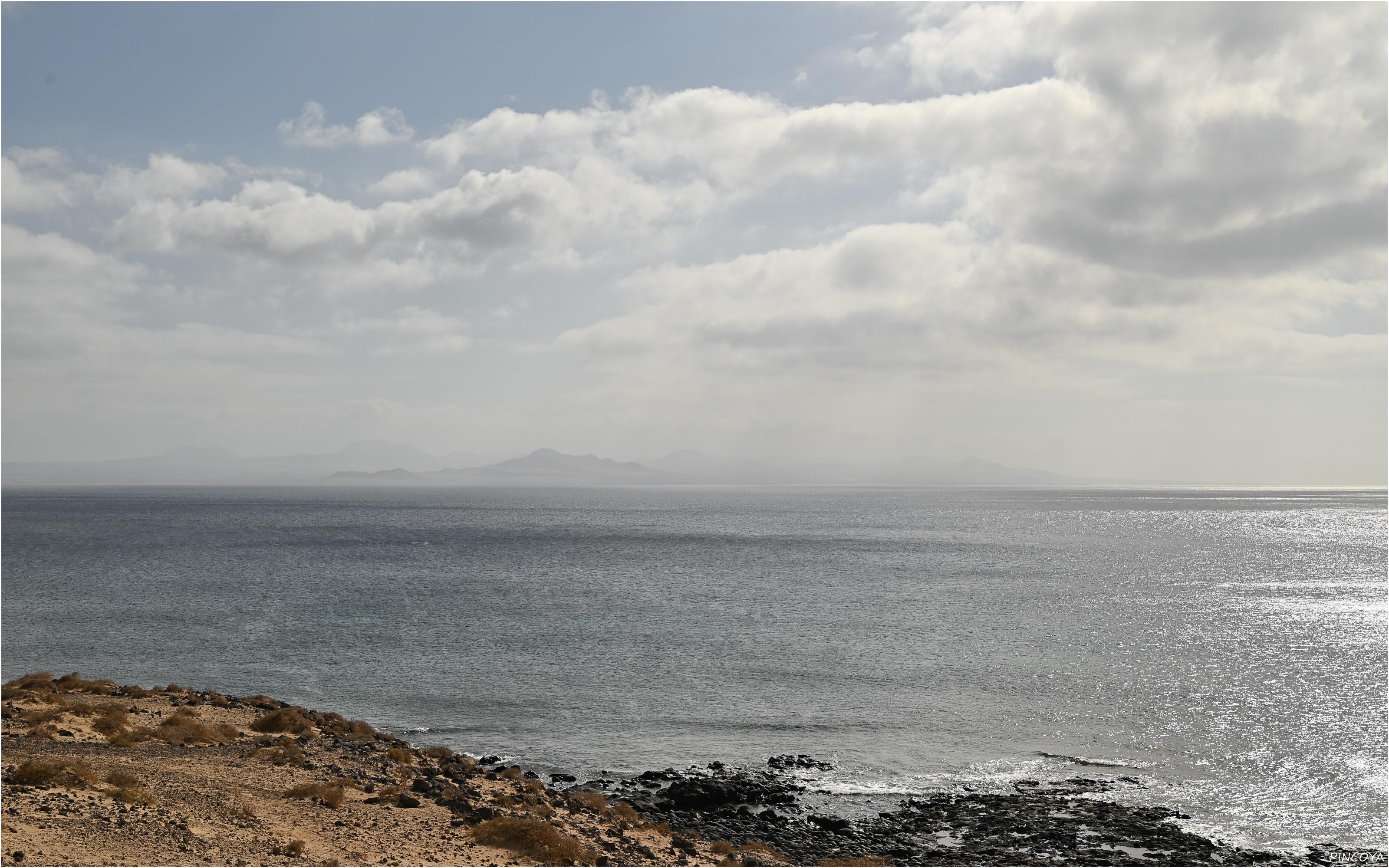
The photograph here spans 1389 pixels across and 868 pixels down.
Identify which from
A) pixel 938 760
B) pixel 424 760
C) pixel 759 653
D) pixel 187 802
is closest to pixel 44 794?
pixel 187 802

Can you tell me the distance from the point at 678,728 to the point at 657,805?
31.4 feet

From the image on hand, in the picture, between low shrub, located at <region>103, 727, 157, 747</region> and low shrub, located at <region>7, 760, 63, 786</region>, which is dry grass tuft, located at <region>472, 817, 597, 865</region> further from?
low shrub, located at <region>103, 727, 157, 747</region>

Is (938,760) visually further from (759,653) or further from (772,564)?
(772,564)

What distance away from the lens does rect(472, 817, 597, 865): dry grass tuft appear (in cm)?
1994

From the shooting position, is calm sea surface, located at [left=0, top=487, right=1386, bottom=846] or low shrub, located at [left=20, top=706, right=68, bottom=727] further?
calm sea surface, located at [left=0, top=487, right=1386, bottom=846]

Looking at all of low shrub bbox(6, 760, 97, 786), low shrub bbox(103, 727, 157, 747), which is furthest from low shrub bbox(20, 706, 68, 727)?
low shrub bbox(6, 760, 97, 786)

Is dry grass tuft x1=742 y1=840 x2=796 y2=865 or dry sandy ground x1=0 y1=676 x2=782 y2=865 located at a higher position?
dry sandy ground x1=0 y1=676 x2=782 y2=865

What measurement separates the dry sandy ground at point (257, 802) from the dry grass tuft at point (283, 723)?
11 cm

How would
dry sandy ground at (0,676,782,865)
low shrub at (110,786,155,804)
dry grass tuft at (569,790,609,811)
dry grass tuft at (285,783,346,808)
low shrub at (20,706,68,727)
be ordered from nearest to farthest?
1. dry sandy ground at (0,676,782,865)
2. low shrub at (110,786,155,804)
3. dry grass tuft at (285,783,346,808)
4. dry grass tuft at (569,790,609,811)
5. low shrub at (20,706,68,727)

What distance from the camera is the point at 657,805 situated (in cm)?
2722

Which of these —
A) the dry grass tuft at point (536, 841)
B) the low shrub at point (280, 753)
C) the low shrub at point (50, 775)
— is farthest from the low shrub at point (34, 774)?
the dry grass tuft at point (536, 841)

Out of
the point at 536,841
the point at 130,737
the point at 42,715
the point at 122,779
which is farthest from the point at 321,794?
the point at 42,715

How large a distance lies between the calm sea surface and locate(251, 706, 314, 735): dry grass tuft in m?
5.87

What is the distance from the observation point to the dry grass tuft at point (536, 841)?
19938 millimetres
